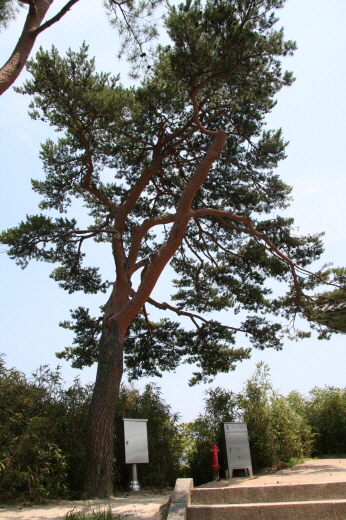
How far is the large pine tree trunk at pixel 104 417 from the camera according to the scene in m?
6.46

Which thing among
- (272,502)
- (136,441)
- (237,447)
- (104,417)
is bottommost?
(272,502)

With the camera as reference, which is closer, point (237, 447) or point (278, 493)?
point (278, 493)

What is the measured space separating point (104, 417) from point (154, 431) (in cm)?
160

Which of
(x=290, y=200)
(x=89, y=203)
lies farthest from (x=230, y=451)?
(x=89, y=203)

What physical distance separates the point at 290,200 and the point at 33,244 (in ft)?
16.8

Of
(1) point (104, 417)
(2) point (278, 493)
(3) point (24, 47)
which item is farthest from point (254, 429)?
(3) point (24, 47)

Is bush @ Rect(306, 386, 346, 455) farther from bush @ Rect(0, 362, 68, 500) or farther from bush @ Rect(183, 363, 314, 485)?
bush @ Rect(0, 362, 68, 500)

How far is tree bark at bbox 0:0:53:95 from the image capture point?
15.0ft

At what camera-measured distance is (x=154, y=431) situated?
8.11m

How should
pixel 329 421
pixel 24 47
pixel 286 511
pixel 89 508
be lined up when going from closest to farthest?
pixel 286 511
pixel 24 47
pixel 89 508
pixel 329 421

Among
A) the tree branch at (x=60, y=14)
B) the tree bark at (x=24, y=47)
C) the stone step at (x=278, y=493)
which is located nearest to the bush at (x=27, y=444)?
the stone step at (x=278, y=493)

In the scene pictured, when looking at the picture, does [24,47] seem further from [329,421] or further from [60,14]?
[329,421]

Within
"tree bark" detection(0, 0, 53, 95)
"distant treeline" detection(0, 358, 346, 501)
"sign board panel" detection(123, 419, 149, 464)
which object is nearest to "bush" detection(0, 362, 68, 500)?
"distant treeline" detection(0, 358, 346, 501)

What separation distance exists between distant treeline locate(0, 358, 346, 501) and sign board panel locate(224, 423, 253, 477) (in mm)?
575
